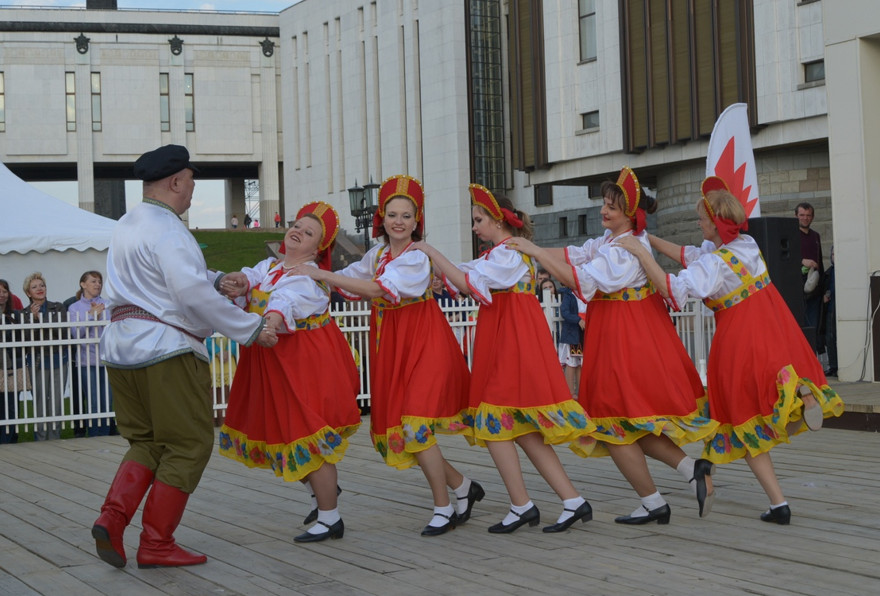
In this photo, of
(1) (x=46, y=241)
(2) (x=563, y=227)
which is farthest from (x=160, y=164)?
(2) (x=563, y=227)

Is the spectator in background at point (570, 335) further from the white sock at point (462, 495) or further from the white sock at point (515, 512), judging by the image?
the white sock at point (515, 512)

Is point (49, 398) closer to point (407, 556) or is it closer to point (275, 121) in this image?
point (407, 556)

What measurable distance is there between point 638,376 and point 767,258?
15.9 ft

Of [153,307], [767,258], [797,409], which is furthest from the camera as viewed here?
[767,258]

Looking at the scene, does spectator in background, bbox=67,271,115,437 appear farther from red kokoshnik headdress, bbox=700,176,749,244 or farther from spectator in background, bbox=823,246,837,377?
spectator in background, bbox=823,246,837,377

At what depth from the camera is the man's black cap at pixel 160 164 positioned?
520 centimetres

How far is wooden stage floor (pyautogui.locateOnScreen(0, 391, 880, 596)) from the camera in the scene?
463 cm

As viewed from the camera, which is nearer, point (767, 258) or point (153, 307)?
point (153, 307)

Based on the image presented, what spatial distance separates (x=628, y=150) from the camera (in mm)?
28641

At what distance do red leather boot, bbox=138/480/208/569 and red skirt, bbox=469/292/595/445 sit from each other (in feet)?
5.02

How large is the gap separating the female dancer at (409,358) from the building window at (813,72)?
20.4 m

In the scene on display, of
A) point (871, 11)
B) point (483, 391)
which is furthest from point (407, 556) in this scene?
point (871, 11)

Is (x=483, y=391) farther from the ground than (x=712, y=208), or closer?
closer

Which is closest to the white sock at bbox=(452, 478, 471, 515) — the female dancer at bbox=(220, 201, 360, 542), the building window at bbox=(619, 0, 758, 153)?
the female dancer at bbox=(220, 201, 360, 542)
